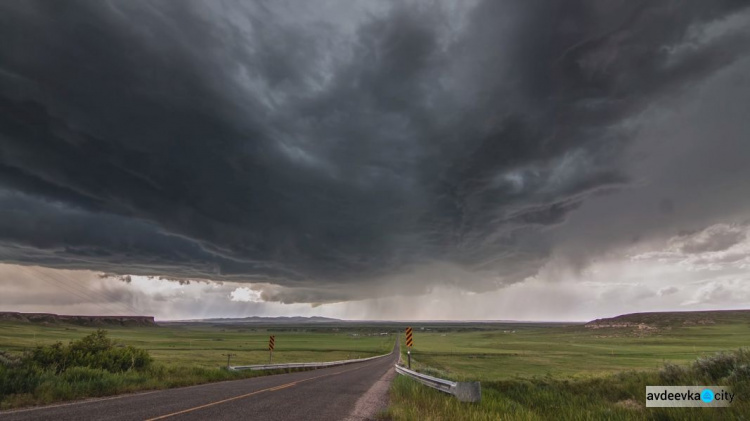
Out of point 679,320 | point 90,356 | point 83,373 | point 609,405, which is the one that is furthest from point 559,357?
point 679,320

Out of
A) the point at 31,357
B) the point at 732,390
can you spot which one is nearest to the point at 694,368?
the point at 732,390

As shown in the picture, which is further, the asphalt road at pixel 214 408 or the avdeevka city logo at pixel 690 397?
the avdeevka city logo at pixel 690 397

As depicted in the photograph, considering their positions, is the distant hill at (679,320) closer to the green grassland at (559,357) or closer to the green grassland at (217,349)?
the green grassland at (559,357)

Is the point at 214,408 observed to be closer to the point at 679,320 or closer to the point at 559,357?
the point at 559,357

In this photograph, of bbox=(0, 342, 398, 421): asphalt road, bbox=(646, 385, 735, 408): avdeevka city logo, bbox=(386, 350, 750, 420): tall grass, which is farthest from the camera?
bbox=(646, 385, 735, 408): avdeevka city logo

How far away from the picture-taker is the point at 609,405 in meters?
13.2

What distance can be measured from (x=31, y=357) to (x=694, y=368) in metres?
26.8

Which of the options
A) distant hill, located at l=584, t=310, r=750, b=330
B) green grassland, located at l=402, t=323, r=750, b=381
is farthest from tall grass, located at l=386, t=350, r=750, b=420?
distant hill, located at l=584, t=310, r=750, b=330

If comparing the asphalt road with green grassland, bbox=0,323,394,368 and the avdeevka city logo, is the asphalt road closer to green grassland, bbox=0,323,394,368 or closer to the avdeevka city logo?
the avdeevka city logo

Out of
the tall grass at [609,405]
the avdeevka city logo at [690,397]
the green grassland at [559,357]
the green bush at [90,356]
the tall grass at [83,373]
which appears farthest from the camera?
the green grassland at [559,357]

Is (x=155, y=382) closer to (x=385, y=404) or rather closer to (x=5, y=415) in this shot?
(x=5, y=415)

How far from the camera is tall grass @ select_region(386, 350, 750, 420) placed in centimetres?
870

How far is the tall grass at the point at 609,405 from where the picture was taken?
342 inches

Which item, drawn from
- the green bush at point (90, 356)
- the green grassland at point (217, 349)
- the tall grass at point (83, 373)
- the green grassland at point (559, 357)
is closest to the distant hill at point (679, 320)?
the green grassland at point (559, 357)
